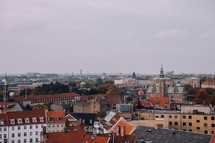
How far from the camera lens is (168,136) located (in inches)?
1649

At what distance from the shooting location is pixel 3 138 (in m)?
62.9

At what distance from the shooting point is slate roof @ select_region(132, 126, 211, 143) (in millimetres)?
38787

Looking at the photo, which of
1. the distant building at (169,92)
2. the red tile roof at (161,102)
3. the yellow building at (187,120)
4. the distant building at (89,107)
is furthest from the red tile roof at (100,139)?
the distant building at (169,92)

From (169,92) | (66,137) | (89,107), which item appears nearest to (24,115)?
(66,137)

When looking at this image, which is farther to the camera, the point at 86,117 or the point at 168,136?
the point at 86,117

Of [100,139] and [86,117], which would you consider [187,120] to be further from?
[100,139]

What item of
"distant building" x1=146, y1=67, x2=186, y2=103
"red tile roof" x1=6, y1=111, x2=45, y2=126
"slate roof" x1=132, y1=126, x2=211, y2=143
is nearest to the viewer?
"slate roof" x1=132, y1=126, x2=211, y2=143

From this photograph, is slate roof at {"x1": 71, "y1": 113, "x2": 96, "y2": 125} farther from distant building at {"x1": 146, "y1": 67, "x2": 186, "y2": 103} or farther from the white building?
distant building at {"x1": 146, "y1": 67, "x2": 186, "y2": 103}

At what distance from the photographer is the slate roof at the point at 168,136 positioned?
3879 cm

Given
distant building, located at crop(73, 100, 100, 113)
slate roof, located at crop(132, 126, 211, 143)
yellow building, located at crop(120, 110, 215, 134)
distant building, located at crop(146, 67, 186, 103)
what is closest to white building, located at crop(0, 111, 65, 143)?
yellow building, located at crop(120, 110, 215, 134)

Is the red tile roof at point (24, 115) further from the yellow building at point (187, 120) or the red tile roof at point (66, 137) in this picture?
the yellow building at point (187, 120)

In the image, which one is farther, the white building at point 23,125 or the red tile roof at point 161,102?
the red tile roof at point 161,102

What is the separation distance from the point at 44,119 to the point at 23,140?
22.8 feet

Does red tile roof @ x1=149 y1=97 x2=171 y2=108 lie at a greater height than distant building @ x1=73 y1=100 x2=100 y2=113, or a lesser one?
greater
